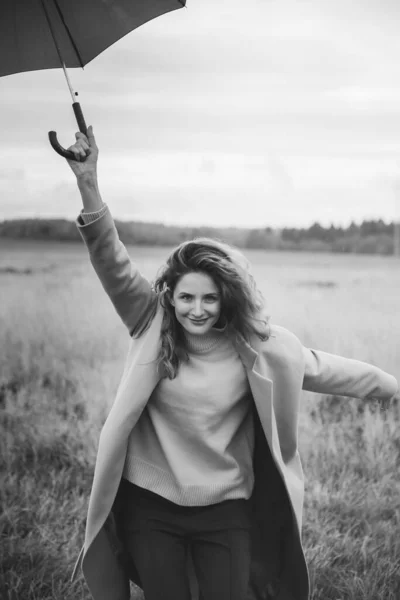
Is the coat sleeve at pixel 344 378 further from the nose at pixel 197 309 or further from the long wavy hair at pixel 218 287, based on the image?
the nose at pixel 197 309

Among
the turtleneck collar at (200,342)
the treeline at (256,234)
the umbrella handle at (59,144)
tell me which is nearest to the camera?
the umbrella handle at (59,144)

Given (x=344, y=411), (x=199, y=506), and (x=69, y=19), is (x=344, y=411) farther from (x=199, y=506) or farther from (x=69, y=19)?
(x=69, y=19)

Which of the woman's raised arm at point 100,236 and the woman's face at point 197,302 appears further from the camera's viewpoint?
the woman's face at point 197,302

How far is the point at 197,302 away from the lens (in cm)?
214

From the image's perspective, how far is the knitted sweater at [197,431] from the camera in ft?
7.13

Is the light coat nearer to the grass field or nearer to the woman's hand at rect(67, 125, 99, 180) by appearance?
the woman's hand at rect(67, 125, 99, 180)

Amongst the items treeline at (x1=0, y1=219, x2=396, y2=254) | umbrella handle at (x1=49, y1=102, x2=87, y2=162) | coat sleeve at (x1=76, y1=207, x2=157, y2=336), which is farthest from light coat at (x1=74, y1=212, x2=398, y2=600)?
treeline at (x1=0, y1=219, x2=396, y2=254)

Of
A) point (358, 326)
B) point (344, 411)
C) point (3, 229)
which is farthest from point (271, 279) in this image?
point (3, 229)

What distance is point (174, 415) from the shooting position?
2.20 meters

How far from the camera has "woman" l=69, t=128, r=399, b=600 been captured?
2.15 meters

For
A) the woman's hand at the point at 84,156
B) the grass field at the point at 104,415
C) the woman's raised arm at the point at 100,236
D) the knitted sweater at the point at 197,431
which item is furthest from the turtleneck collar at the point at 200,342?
the grass field at the point at 104,415

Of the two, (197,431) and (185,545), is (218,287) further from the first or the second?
(185,545)

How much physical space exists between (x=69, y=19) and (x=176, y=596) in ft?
6.65

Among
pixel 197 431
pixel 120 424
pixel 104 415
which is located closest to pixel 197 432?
pixel 197 431
